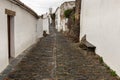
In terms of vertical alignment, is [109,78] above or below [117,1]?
below

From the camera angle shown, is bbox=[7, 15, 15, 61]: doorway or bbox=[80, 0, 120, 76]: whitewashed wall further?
bbox=[7, 15, 15, 61]: doorway

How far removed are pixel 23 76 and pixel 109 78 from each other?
296 cm

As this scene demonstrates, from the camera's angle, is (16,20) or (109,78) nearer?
(109,78)

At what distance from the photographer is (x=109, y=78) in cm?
707

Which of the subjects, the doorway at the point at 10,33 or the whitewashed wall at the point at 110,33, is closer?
the whitewashed wall at the point at 110,33

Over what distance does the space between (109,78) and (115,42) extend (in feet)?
4.60

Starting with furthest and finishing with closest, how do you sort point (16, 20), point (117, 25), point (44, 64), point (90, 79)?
point (16, 20)
point (44, 64)
point (117, 25)
point (90, 79)

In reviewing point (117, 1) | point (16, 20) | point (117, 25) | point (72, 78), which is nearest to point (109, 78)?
point (72, 78)

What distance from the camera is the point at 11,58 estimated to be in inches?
403

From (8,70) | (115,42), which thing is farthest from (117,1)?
(8,70)

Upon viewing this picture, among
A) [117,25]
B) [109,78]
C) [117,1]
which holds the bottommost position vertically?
[109,78]

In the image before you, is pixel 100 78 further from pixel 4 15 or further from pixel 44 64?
pixel 4 15

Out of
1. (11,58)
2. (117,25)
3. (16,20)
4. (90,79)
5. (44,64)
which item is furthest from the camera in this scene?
(16,20)

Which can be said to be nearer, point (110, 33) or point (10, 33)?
point (110, 33)
